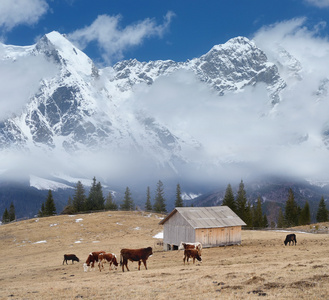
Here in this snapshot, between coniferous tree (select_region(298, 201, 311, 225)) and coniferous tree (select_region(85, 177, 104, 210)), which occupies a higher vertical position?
coniferous tree (select_region(85, 177, 104, 210))

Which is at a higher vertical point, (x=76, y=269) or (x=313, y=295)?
(x=313, y=295)

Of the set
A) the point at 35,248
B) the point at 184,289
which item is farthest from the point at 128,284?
the point at 35,248

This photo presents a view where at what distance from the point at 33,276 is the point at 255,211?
90.7m

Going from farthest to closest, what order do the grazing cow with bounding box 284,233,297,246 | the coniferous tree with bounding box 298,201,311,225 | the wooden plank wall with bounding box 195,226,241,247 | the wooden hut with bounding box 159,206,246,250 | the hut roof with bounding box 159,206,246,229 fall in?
the coniferous tree with bounding box 298,201,311,225 → the hut roof with bounding box 159,206,246,229 → the wooden hut with bounding box 159,206,246,250 → the wooden plank wall with bounding box 195,226,241,247 → the grazing cow with bounding box 284,233,297,246

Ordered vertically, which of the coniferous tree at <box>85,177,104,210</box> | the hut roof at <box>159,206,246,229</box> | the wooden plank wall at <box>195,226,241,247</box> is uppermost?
the coniferous tree at <box>85,177,104,210</box>

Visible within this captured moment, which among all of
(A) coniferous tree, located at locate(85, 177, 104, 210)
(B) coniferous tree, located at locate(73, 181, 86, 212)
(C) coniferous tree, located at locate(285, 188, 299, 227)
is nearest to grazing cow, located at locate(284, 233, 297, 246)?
(C) coniferous tree, located at locate(285, 188, 299, 227)

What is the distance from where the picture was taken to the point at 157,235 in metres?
64.4

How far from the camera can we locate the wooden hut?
47.8 m

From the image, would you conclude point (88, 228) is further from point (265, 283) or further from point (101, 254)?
point (265, 283)

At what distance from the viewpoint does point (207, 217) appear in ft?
167

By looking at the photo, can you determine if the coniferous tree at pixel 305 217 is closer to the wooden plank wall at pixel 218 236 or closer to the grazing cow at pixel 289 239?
the wooden plank wall at pixel 218 236

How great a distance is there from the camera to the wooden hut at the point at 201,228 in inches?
1880

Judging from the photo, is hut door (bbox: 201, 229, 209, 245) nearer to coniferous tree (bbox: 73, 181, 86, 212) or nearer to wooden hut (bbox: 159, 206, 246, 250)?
wooden hut (bbox: 159, 206, 246, 250)

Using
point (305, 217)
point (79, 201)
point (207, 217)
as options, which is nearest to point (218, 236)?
point (207, 217)
